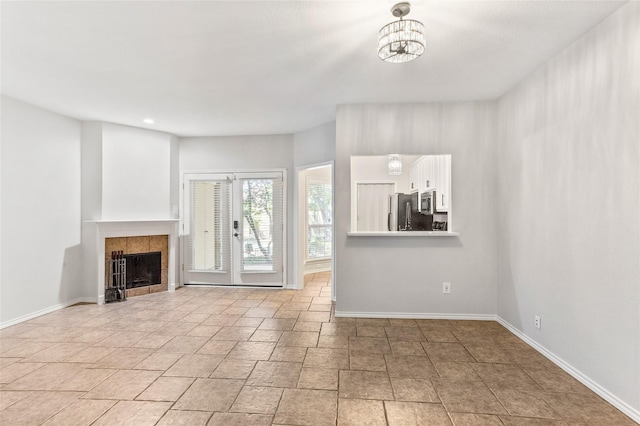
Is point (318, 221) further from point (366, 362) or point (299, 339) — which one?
point (366, 362)

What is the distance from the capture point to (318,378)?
240 centimetres

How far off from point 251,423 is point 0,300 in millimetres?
3520

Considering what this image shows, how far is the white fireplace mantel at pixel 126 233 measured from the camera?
4.51 m

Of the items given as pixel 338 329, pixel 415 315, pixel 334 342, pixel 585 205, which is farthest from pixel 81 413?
pixel 585 205

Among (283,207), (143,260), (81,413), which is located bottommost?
(81,413)

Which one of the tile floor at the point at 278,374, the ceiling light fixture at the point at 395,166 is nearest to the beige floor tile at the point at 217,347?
the tile floor at the point at 278,374

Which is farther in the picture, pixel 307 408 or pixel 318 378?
pixel 318 378

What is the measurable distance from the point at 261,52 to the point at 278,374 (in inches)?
101

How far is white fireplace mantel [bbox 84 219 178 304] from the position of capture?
4.51 meters

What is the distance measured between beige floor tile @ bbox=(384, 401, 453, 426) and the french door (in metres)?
3.53

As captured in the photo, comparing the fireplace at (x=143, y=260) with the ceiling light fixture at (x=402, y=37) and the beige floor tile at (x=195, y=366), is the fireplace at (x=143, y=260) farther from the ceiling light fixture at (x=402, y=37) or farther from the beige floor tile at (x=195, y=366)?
the ceiling light fixture at (x=402, y=37)

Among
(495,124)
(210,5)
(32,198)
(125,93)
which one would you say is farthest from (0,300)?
(495,124)

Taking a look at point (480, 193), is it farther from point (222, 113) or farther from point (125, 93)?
point (125, 93)

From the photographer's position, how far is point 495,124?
371 cm
